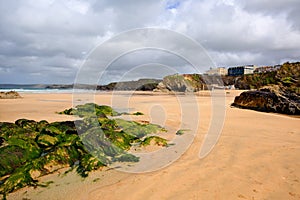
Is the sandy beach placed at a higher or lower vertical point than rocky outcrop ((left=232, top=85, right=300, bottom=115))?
lower

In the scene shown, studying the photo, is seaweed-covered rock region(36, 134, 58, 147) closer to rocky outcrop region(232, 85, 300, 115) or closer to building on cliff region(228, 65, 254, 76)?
rocky outcrop region(232, 85, 300, 115)

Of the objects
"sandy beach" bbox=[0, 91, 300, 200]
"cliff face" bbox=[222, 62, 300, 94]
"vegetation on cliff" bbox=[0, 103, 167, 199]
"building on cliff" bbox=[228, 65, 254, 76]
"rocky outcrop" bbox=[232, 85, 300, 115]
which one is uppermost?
"building on cliff" bbox=[228, 65, 254, 76]

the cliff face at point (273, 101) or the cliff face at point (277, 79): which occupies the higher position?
the cliff face at point (277, 79)

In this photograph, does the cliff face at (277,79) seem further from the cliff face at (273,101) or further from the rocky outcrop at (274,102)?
the rocky outcrop at (274,102)

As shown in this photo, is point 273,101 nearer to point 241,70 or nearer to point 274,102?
point 274,102

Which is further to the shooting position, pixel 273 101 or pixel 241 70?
pixel 241 70

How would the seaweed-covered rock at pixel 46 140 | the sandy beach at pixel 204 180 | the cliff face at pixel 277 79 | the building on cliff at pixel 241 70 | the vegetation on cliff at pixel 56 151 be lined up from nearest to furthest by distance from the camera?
1. the sandy beach at pixel 204 180
2. the vegetation on cliff at pixel 56 151
3. the seaweed-covered rock at pixel 46 140
4. the cliff face at pixel 277 79
5. the building on cliff at pixel 241 70

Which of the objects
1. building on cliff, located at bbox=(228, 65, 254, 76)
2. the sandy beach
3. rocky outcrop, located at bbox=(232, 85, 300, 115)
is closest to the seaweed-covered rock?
the sandy beach

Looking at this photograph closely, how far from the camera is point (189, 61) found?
7.07 meters

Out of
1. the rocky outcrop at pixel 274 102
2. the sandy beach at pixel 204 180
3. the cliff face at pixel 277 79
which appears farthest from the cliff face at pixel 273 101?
the sandy beach at pixel 204 180

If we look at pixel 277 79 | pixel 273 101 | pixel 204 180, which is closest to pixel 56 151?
pixel 204 180

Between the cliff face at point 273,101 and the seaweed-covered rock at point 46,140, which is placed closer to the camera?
the seaweed-covered rock at point 46,140

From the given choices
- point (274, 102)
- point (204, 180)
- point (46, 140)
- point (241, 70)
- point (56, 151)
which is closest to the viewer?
point (204, 180)

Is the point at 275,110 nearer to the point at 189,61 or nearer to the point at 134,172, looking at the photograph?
the point at 189,61
